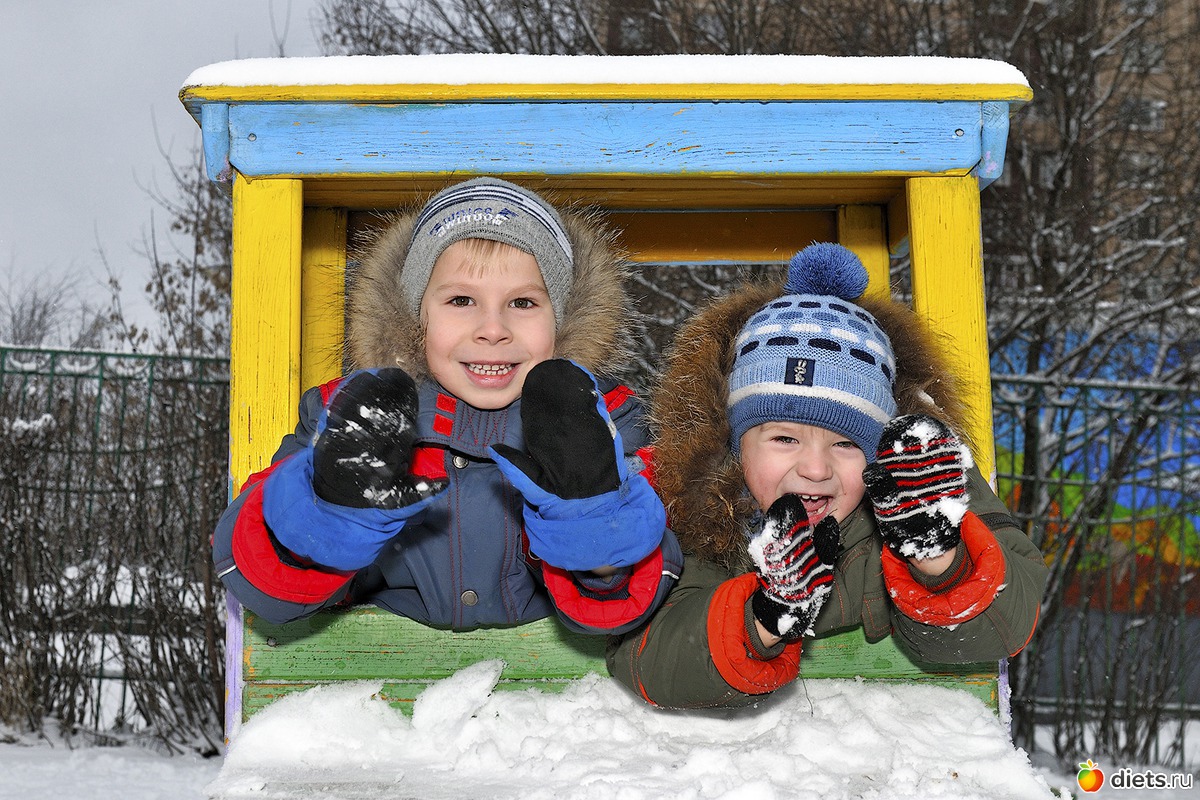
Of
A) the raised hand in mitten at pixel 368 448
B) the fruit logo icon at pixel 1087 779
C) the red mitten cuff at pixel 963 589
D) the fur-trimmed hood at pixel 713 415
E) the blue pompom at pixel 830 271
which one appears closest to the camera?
the raised hand in mitten at pixel 368 448

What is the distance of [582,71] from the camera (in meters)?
1.89

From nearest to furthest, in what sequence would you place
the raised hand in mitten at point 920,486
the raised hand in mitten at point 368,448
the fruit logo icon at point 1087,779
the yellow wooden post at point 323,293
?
the raised hand in mitten at point 368,448 < the raised hand in mitten at point 920,486 < the fruit logo icon at point 1087,779 < the yellow wooden post at point 323,293

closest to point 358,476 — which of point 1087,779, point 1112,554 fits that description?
point 1087,779

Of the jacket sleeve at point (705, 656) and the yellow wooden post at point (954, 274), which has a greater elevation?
the yellow wooden post at point (954, 274)

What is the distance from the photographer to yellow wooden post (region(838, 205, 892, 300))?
2.48 metres

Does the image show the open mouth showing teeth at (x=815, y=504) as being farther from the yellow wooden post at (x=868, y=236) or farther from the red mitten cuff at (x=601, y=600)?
the yellow wooden post at (x=868, y=236)

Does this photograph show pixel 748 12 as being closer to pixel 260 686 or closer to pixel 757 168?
pixel 757 168

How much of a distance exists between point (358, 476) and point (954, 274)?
1219 millimetres

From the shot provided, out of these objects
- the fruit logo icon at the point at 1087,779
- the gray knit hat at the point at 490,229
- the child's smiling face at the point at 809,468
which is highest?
the gray knit hat at the point at 490,229

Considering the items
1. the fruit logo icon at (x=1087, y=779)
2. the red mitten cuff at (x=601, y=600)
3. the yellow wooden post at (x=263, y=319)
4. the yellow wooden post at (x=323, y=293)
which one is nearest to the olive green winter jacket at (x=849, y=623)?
the red mitten cuff at (x=601, y=600)

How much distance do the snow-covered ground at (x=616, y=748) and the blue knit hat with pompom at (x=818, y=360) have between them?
466 mm

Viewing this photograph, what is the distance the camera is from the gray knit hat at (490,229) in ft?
6.20

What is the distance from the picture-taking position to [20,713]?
4.30 m

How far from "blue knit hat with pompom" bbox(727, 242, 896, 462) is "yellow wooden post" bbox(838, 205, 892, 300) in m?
0.58
